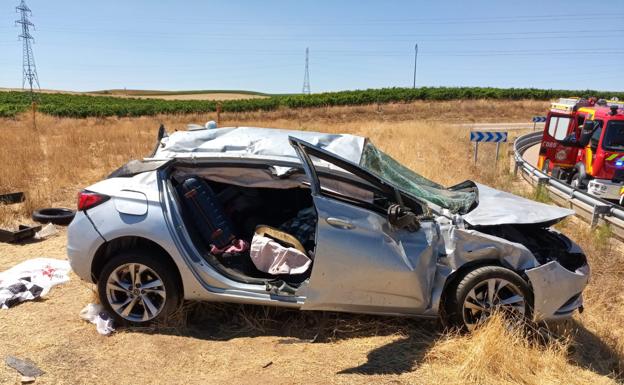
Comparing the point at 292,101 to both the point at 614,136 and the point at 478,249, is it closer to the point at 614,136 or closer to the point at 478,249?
the point at 614,136

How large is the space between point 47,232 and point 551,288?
6447 mm

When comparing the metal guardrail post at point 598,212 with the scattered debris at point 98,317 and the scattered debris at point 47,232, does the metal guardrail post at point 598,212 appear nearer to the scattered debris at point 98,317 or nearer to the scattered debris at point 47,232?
the scattered debris at point 98,317

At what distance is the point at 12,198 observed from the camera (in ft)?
28.0

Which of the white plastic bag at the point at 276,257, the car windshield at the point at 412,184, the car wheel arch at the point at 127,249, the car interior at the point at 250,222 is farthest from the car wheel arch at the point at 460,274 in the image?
the car wheel arch at the point at 127,249

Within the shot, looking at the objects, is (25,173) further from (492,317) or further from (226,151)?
(492,317)

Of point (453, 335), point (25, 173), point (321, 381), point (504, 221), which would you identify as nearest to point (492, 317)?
point (453, 335)

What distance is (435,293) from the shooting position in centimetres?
379

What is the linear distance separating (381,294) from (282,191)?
6.16 feet

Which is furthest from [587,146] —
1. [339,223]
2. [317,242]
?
[317,242]

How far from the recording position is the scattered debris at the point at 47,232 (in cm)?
679

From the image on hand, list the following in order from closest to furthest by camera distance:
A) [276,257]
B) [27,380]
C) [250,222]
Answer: [27,380], [276,257], [250,222]

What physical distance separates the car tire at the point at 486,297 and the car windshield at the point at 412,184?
65 cm

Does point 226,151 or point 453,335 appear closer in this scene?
point 453,335

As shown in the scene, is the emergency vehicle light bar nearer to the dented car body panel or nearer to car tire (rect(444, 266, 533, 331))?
car tire (rect(444, 266, 533, 331))
